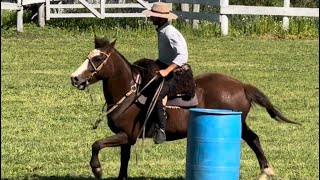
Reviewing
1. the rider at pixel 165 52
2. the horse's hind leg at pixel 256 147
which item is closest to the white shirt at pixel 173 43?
the rider at pixel 165 52

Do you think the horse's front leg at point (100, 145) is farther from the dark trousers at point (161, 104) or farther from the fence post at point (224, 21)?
the fence post at point (224, 21)

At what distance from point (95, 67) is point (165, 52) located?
786mm

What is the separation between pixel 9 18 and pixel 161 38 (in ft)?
57.1

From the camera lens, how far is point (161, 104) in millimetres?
10609

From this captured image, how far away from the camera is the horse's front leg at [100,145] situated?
33.8 ft

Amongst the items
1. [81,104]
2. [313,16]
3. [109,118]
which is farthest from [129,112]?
[313,16]

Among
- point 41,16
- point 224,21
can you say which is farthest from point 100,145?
A: point 41,16

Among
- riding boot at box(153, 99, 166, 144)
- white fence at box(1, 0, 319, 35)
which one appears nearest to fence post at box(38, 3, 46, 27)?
white fence at box(1, 0, 319, 35)

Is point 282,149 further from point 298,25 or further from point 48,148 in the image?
point 298,25

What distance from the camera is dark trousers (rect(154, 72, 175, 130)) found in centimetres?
1059

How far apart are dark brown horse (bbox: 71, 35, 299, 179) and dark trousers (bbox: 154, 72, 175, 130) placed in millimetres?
144

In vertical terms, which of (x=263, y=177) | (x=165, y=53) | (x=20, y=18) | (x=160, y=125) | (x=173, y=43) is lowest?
(x=263, y=177)

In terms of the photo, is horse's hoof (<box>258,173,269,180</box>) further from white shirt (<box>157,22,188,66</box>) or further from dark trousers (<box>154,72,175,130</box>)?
white shirt (<box>157,22,188,66</box>)

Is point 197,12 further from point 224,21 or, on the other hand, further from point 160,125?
point 160,125
